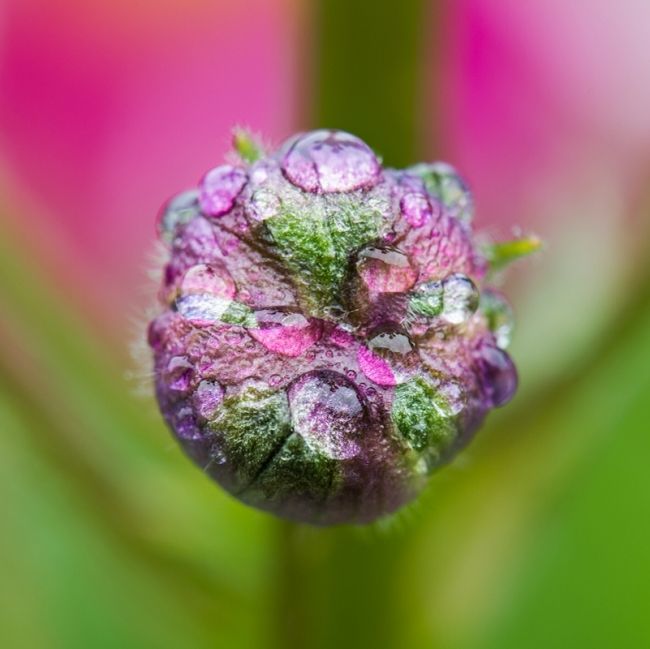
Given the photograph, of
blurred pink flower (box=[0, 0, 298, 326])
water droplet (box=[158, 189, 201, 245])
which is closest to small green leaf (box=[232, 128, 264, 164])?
water droplet (box=[158, 189, 201, 245])

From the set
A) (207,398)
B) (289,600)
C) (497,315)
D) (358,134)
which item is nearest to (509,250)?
(497,315)

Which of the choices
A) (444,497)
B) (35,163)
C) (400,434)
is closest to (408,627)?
(444,497)

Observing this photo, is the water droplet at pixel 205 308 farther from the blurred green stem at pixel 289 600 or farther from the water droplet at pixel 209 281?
the blurred green stem at pixel 289 600

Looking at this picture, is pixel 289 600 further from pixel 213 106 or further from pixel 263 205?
pixel 213 106

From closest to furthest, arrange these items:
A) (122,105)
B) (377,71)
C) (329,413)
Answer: (329,413) < (377,71) < (122,105)

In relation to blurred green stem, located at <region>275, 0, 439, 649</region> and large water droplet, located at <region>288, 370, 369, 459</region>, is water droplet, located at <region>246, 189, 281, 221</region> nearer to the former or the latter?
→ large water droplet, located at <region>288, 370, 369, 459</region>

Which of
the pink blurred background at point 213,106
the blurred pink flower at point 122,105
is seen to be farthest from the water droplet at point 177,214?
the blurred pink flower at point 122,105
